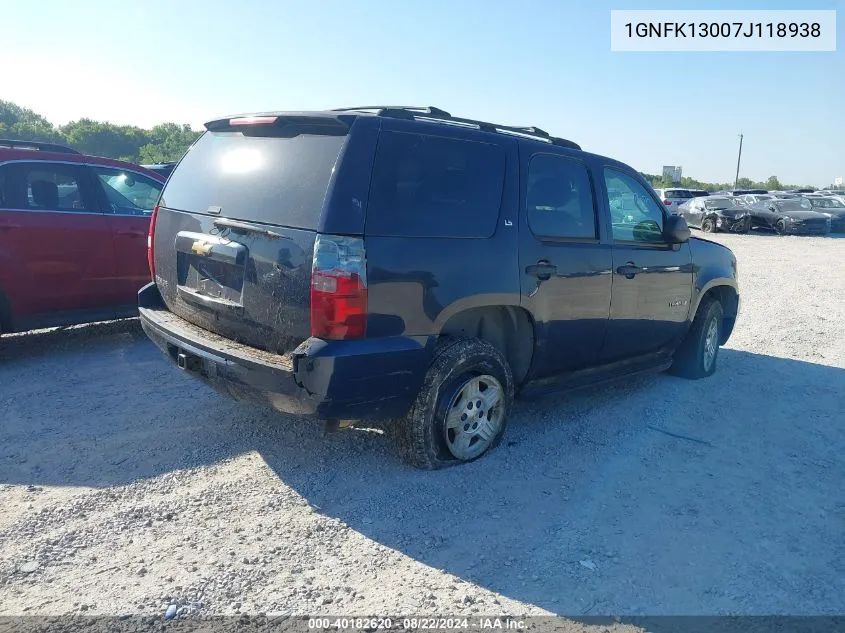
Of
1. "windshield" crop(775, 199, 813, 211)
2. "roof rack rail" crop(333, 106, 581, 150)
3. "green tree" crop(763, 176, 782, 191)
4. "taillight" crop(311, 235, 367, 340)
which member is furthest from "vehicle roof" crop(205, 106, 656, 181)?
"green tree" crop(763, 176, 782, 191)

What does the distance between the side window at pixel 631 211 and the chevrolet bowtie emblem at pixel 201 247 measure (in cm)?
279

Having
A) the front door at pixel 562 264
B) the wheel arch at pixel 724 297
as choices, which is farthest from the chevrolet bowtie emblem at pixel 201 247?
the wheel arch at pixel 724 297

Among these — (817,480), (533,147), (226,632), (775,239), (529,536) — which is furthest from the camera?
(775,239)

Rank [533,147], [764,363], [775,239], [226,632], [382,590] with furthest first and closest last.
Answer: [775,239] < [764,363] < [533,147] < [382,590] < [226,632]

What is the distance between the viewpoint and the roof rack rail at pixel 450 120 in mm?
3789

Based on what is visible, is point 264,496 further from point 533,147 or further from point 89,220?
point 89,220

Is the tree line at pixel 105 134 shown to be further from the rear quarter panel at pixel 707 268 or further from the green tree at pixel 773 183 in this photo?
the rear quarter panel at pixel 707 268

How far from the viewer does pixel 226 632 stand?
2.59m

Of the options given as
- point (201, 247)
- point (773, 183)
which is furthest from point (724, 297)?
point (773, 183)

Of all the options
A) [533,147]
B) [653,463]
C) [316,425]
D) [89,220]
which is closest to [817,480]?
[653,463]

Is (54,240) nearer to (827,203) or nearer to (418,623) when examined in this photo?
(418,623)

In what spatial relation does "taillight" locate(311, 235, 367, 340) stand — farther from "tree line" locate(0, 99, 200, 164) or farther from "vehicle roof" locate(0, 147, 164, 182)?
"tree line" locate(0, 99, 200, 164)

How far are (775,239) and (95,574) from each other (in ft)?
81.5

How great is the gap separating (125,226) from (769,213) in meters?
24.8
